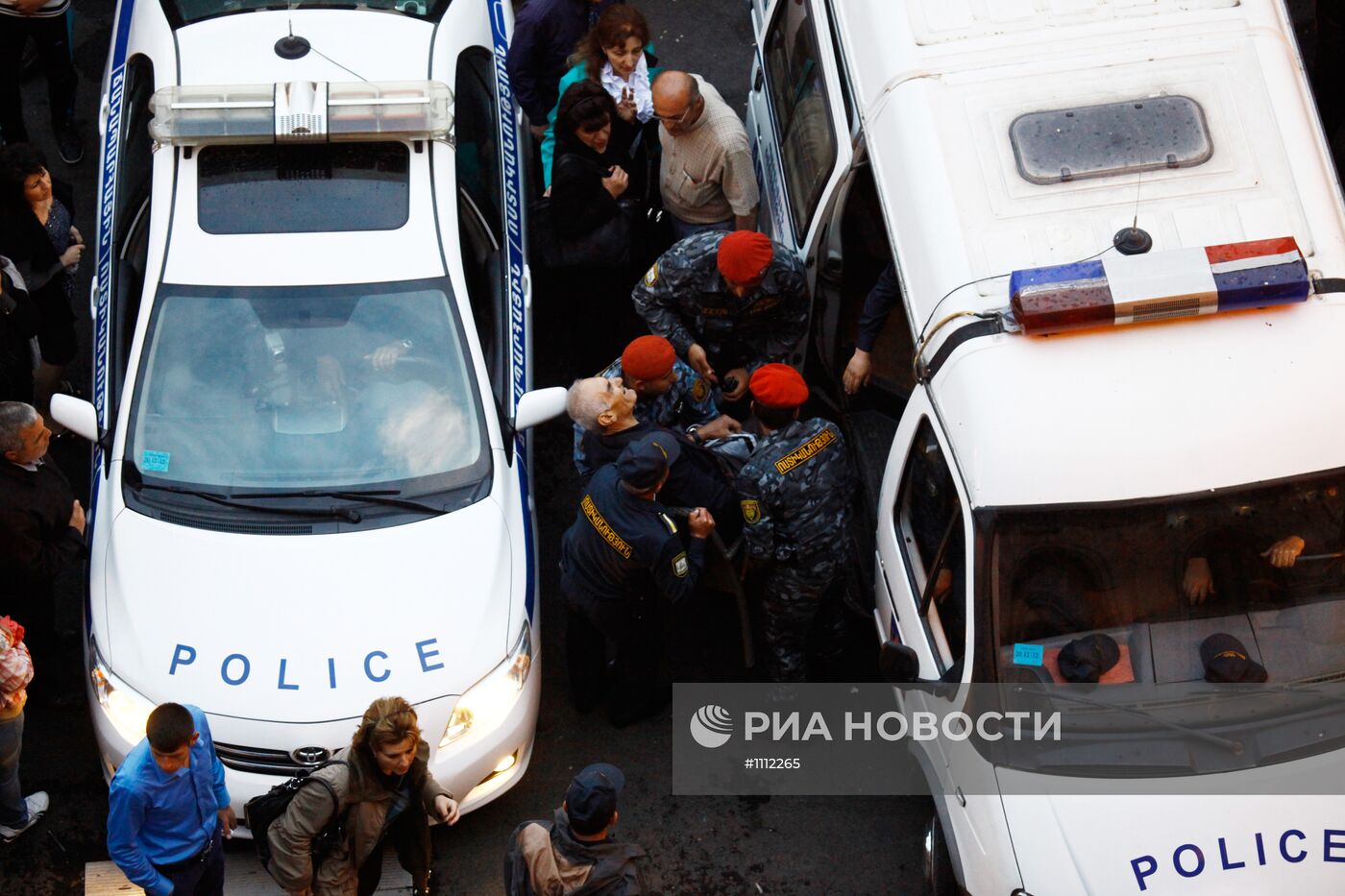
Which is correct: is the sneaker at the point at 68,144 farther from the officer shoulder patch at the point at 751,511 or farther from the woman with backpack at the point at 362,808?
the woman with backpack at the point at 362,808

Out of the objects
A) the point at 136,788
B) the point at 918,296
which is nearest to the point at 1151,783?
the point at 918,296

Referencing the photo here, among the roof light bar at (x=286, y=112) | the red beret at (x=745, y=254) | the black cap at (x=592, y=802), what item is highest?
the roof light bar at (x=286, y=112)

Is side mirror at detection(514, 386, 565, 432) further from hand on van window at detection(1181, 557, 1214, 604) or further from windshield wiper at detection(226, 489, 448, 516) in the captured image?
hand on van window at detection(1181, 557, 1214, 604)

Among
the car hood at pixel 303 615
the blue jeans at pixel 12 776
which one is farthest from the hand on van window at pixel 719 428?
the blue jeans at pixel 12 776

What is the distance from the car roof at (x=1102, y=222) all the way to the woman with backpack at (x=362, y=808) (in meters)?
2.11

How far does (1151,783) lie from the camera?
16.4 ft

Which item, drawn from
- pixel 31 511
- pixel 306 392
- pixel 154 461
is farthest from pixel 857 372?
pixel 31 511

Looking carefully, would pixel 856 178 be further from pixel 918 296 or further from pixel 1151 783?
pixel 1151 783

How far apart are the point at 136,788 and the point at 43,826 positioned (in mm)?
1729

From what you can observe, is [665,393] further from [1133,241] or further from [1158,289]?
[1158,289]

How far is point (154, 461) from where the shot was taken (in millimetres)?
6102

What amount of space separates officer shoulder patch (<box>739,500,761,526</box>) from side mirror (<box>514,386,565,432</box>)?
0.99m

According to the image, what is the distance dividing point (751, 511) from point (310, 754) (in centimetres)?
191

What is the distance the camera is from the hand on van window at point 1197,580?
17.2 ft
